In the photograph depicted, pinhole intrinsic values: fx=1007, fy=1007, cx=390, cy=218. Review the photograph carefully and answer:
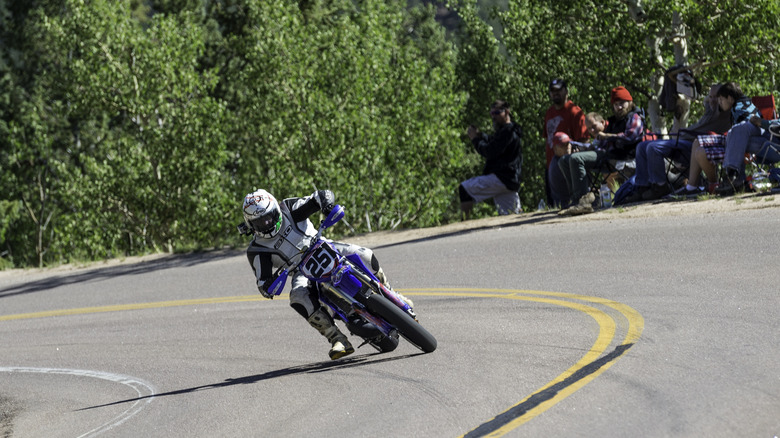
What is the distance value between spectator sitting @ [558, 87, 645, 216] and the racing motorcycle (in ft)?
22.4

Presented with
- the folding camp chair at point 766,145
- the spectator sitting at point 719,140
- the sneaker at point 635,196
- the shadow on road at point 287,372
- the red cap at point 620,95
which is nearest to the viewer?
the shadow on road at point 287,372

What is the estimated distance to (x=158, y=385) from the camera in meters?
8.73

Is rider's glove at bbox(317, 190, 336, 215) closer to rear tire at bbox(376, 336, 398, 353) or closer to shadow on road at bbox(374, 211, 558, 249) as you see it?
rear tire at bbox(376, 336, 398, 353)

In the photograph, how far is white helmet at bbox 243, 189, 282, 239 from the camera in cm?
818

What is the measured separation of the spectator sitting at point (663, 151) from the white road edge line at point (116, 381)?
797cm

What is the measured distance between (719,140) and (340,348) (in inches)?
275

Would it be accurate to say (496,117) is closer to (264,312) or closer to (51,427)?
(264,312)

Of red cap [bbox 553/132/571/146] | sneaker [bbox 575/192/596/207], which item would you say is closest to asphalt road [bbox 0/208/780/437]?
sneaker [bbox 575/192/596/207]

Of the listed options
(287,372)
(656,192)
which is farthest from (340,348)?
(656,192)

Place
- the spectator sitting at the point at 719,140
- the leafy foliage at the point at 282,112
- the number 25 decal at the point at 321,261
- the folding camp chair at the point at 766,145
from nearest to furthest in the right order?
1. the number 25 decal at the point at 321,261
2. the folding camp chair at the point at 766,145
3. the spectator sitting at the point at 719,140
4. the leafy foliage at the point at 282,112

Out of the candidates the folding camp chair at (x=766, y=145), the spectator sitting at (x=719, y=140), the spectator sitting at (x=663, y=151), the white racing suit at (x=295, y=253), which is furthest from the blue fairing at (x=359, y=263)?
the spectator sitting at (x=663, y=151)

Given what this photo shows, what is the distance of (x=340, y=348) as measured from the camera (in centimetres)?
841

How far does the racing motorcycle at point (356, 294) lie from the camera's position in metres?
7.89

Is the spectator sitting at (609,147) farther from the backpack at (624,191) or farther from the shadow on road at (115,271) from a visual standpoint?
the shadow on road at (115,271)
